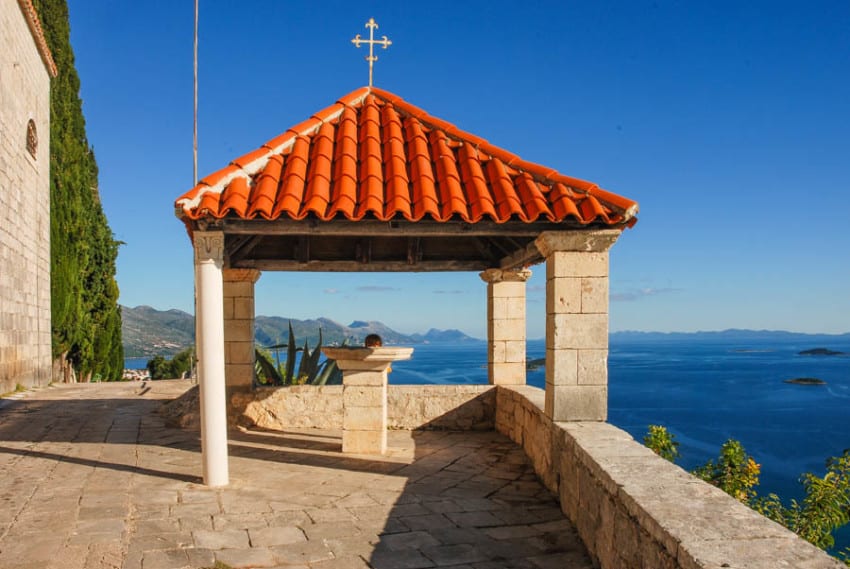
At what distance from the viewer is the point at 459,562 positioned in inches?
134

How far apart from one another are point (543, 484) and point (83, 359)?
1492cm

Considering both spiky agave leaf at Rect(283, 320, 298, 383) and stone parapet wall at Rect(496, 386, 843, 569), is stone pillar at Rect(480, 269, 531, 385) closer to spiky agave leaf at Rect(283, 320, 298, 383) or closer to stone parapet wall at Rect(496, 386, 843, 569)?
stone parapet wall at Rect(496, 386, 843, 569)

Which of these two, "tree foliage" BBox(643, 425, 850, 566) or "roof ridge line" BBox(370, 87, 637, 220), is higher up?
"roof ridge line" BBox(370, 87, 637, 220)

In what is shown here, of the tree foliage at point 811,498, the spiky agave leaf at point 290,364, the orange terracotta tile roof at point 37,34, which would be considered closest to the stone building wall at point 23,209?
the orange terracotta tile roof at point 37,34

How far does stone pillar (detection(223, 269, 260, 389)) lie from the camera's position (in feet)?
24.1

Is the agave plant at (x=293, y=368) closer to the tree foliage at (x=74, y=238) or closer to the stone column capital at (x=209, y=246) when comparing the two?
the stone column capital at (x=209, y=246)

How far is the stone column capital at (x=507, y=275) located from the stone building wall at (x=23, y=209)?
825 cm

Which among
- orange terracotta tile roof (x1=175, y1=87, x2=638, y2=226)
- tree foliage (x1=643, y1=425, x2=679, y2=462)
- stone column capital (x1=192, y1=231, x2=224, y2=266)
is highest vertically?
orange terracotta tile roof (x1=175, y1=87, x2=638, y2=226)

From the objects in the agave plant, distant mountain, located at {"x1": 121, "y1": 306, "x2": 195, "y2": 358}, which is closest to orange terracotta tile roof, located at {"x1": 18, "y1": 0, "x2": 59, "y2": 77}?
the agave plant

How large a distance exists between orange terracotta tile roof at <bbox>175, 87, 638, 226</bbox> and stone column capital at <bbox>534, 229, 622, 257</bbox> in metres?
0.09

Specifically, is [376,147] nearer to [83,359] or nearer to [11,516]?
[11,516]

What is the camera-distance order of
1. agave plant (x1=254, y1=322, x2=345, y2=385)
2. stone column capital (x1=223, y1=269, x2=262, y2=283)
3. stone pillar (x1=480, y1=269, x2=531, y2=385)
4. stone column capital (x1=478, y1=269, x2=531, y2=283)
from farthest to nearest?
agave plant (x1=254, y1=322, x2=345, y2=385), stone pillar (x1=480, y1=269, x2=531, y2=385), stone column capital (x1=478, y1=269, x2=531, y2=283), stone column capital (x1=223, y1=269, x2=262, y2=283)

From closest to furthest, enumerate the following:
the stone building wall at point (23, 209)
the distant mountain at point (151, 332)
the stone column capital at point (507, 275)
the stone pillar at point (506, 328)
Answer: the stone column capital at point (507, 275)
the stone pillar at point (506, 328)
the stone building wall at point (23, 209)
the distant mountain at point (151, 332)

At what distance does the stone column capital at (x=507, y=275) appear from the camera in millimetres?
7332
